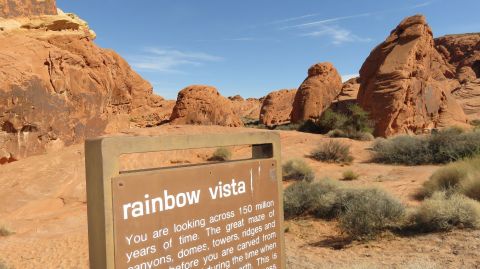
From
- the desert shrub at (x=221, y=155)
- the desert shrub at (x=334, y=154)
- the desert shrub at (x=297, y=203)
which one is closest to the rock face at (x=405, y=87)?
the desert shrub at (x=334, y=154)

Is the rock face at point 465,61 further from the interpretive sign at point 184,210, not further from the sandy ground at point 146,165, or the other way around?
the interpretive sign at point 184,210

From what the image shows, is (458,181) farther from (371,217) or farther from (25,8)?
(25,8)

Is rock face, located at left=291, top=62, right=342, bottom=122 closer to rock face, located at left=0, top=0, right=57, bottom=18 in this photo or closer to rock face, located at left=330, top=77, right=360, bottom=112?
rock face, located at left=330, top=77, right=360, bottom=112

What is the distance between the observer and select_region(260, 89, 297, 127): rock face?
4281 centimetres

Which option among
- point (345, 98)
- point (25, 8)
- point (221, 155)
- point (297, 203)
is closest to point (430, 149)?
point (221, 155)

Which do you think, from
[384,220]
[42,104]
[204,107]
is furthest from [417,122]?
[42,104]

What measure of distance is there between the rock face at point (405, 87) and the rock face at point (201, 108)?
8550mm

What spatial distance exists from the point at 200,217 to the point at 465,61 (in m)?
72.2

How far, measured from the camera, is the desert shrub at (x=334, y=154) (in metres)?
14.7

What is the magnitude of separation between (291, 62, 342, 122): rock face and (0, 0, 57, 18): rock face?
19.4 m

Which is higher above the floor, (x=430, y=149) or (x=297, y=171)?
(x=430, y=149)

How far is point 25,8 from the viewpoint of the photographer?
58.6 feet

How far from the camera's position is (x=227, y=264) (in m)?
2.49

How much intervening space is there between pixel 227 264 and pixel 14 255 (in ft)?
20.5
